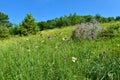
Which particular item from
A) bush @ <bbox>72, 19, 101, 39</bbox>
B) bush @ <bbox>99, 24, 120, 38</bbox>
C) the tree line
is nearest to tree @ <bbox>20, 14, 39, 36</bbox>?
the tree line

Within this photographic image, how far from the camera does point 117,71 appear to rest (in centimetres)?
398

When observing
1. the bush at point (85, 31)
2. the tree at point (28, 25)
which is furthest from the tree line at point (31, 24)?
the bush at point (85, 31)

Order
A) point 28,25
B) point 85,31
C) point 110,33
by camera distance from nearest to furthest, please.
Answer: point 85,31 < point 110,33 < point 28,25

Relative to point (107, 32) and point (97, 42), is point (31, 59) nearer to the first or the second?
point (97, 42)

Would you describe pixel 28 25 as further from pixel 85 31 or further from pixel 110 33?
pixel 110 33

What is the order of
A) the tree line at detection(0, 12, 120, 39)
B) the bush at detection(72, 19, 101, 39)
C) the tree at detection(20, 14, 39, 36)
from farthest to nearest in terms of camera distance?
the tree at detection(20, 14, 39, 36) < the tree line at detection(0, 12, 120, 39) < the bush at detection(72, 19, 101, 39)

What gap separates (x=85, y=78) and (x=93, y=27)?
19.3 ft

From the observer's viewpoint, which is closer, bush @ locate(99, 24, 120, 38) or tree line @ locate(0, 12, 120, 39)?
bush @ locate(99, 24, 120, 38)

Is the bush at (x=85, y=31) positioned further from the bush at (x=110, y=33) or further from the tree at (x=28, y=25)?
the tree at (x=28, y=25)

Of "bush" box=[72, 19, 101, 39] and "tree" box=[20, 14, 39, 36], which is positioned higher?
"tree" box=[20, 14, 39, 36]

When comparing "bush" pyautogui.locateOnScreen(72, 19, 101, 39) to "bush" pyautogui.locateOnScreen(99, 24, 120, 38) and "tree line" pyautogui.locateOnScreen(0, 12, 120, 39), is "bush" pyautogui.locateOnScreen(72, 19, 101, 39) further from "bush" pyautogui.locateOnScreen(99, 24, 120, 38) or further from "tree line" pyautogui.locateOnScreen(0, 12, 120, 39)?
"tree line" pyautogui.locateOnScreen(0, 12, 120, 39)

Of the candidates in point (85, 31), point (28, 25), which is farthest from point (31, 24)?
point (85, 31)

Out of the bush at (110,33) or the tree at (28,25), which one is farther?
the tree at (28,25)

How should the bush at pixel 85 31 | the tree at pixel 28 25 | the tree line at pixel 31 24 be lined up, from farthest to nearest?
the tree at pixel 28 25 → the tree line at pixel 31 24 → the bush at pixel 85 31
